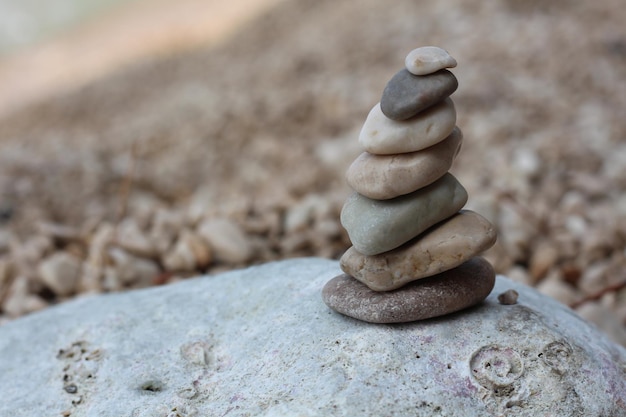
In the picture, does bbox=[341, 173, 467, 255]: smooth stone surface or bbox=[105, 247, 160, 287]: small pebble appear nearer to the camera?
bbox=[341, 173, 467, 255]: smooth stone surface

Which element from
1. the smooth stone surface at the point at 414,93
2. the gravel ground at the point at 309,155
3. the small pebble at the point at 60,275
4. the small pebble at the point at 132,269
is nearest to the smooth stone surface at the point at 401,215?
the smooth stone surface at the point at 414,93

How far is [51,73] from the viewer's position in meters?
10.9

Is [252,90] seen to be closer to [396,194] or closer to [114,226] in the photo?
[114,226]

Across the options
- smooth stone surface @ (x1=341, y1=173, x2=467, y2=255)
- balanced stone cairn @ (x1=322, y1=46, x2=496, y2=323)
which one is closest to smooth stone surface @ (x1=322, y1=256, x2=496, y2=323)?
balanced stone cairn @ (x1=322, y1=46, x2=496, y2=323)

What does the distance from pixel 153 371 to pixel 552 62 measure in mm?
4713

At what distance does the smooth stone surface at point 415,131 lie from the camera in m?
2.05

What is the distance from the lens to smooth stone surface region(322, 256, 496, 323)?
2.08 m

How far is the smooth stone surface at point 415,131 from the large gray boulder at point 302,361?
0.52 m

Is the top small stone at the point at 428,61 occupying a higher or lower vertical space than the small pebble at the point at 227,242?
higher

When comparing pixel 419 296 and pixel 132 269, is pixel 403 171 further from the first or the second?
pixel 132 269

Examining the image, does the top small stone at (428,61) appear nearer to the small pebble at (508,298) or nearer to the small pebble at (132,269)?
the small pebble at (508,298)

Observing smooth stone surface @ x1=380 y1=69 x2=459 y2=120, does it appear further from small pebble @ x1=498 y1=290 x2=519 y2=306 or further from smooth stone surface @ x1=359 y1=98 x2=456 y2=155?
small pebble @ x1=498 y1=290 x2=519 y2=306

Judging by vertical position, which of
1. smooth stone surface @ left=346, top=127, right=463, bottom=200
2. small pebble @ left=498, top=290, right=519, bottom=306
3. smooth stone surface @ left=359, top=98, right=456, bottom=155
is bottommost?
small pebble @ left=498, top=290, right=519, bottom=306

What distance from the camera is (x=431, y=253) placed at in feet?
6.93
